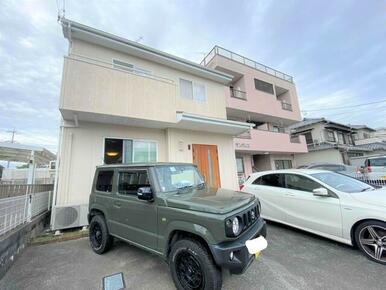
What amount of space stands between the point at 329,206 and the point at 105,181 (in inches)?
190

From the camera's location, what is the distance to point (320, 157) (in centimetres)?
1823

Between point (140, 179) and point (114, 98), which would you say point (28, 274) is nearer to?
point (140, 179)

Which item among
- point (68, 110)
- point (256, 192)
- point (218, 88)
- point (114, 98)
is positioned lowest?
point (256, 192)

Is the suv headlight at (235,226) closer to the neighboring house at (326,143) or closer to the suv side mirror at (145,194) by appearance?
the suv side mirror at (145,194)

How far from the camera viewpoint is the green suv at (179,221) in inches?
77.3

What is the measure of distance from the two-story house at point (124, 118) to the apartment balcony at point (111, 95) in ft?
0.07

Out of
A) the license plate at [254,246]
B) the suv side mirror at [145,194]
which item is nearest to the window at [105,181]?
the suv side mirror at [145,194]

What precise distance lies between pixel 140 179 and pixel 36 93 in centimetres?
1133

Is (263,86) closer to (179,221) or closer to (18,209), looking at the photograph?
(179,221)

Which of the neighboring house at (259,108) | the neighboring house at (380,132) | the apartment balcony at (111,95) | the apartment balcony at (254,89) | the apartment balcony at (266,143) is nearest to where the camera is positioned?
the apartment balcony at (111,95)

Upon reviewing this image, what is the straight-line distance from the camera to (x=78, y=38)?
6031 millimetres

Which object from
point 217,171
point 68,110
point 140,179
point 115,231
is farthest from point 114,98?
point 217,171

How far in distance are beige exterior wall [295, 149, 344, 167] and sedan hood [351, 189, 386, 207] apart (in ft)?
52.4

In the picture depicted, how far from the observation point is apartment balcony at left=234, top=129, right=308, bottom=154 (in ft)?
40.4
